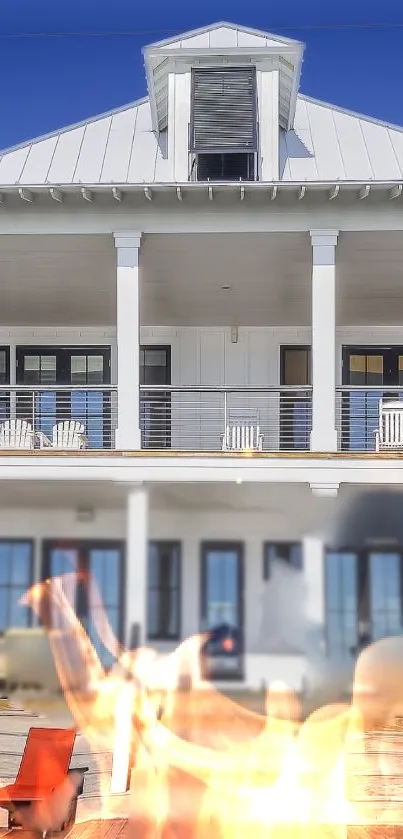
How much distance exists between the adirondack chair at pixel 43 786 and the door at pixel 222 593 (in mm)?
5650

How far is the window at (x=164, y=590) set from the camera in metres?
14.3

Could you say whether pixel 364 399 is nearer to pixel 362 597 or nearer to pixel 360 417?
pixel 360 417

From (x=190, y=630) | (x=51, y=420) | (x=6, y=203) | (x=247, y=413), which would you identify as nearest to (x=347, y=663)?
(x=190, y=630)

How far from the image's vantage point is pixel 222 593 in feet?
46.5

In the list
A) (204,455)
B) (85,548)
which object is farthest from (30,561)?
(204,455)

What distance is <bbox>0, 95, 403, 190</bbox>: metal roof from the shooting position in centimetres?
1232

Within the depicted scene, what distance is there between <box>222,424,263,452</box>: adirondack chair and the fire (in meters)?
3.12

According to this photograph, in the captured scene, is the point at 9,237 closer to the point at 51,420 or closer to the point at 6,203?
the point at 6,203

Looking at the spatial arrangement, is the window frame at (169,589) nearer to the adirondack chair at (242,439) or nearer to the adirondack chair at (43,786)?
the adirondack chair at (242,439)

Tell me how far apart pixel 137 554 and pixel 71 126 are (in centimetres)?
665

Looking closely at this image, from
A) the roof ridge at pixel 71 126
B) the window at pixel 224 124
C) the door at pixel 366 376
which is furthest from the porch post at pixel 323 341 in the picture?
the roof ridge at pixel 71 126

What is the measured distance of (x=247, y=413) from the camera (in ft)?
46.9

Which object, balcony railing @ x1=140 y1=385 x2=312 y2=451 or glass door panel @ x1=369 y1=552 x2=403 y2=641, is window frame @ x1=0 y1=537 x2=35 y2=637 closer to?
balcony railing @ x1=140 y1=385 x2=312 y2=451

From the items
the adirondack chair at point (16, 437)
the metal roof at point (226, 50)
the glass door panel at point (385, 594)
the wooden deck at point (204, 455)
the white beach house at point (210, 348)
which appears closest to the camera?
the wooden deck at point (204, 455)
